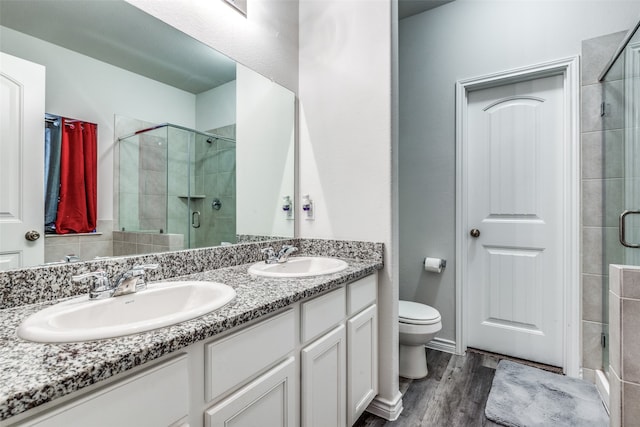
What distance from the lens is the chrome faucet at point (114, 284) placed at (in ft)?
2.91

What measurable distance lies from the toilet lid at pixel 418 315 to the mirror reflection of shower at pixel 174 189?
113cm

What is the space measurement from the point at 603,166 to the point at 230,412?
229 centimetres

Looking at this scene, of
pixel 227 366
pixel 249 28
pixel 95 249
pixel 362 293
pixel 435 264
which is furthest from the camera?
pixel 435 264

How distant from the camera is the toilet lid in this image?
187cm

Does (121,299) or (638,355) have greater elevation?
(121,299)

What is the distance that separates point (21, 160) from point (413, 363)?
2.11m

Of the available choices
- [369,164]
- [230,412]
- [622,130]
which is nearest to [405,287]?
[369,164]

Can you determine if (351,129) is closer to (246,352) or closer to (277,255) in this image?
(277,255)

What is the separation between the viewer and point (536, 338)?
2115mm

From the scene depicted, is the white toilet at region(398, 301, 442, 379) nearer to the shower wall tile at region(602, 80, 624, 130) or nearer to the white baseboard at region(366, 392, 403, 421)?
the white baseboard at region(366, 392, 403, 421)

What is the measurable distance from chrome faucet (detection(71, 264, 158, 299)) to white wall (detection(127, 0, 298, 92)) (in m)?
0.97

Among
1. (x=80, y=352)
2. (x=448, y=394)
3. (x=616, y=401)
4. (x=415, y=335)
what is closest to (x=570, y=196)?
(x=616, y=401)

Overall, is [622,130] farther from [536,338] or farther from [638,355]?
[536,338]

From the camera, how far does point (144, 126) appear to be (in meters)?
1.18
